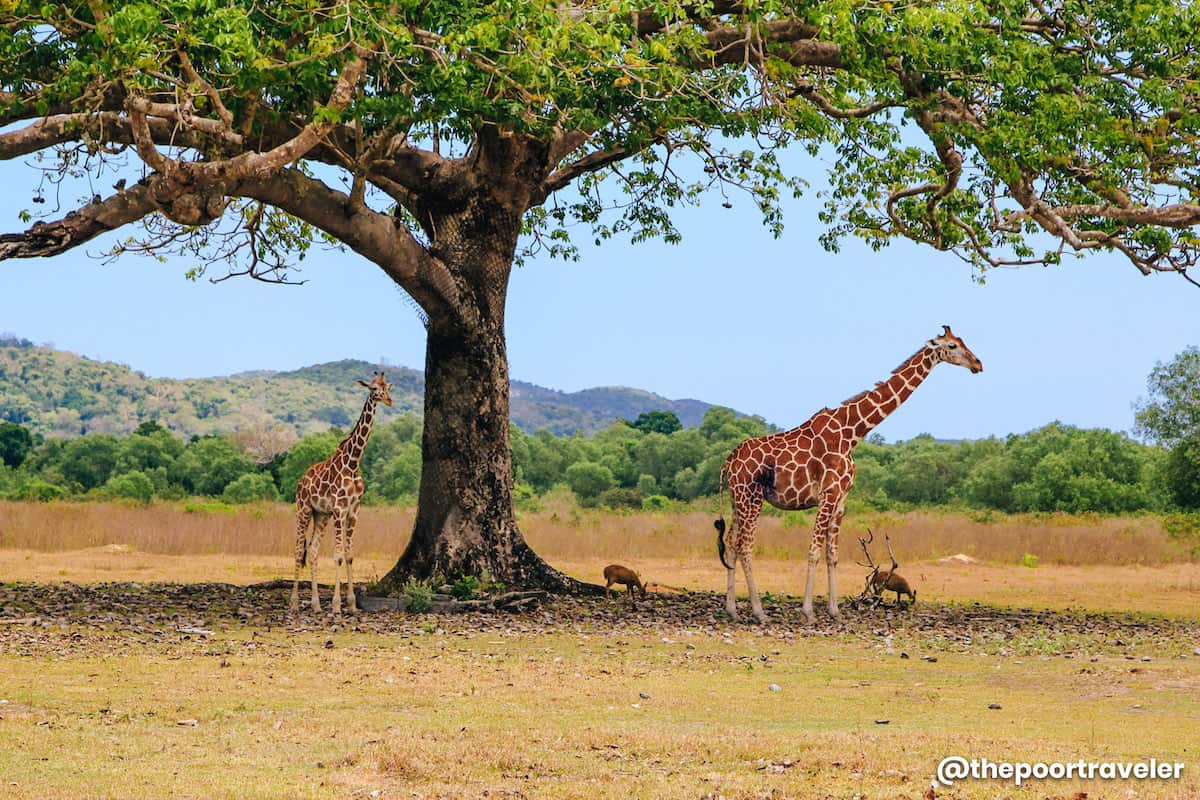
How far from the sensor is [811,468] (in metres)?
19.2

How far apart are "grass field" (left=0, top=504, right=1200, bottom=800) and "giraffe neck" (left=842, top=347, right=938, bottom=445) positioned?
281 centimetres

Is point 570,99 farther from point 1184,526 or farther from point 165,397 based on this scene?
point 165,397

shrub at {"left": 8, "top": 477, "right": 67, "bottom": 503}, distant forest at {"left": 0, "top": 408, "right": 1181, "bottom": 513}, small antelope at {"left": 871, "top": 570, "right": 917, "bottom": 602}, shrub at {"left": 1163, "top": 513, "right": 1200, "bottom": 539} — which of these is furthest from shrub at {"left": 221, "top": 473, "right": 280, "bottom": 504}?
small antelope at {"left": 871, "top": 570, "right": 917, "bottom": 602}

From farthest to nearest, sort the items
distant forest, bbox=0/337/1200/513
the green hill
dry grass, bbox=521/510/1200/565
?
the green hill < distant forest, bbox=0/337/1200/513 < dry grass, bbox=521/510/1200/565

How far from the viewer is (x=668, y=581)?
2766 centimetres

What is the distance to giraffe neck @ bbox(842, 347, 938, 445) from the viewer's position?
19.6m

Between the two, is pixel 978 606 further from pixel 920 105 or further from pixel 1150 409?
pixel 1150 409

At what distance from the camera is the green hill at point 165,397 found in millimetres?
129625

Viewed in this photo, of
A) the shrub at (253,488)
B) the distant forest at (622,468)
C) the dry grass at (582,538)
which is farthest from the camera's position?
the shrub at (253,488)

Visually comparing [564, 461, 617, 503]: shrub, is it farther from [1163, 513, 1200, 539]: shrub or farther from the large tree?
the large tree

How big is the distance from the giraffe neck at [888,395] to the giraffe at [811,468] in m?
0.01

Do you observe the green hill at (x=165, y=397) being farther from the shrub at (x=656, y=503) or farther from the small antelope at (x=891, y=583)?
the small antelope at (x=891, y=583)

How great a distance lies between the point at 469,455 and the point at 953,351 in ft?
24.4

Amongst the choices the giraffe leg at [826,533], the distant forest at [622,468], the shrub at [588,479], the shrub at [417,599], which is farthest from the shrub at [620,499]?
the giraffe leg at [826,533]
